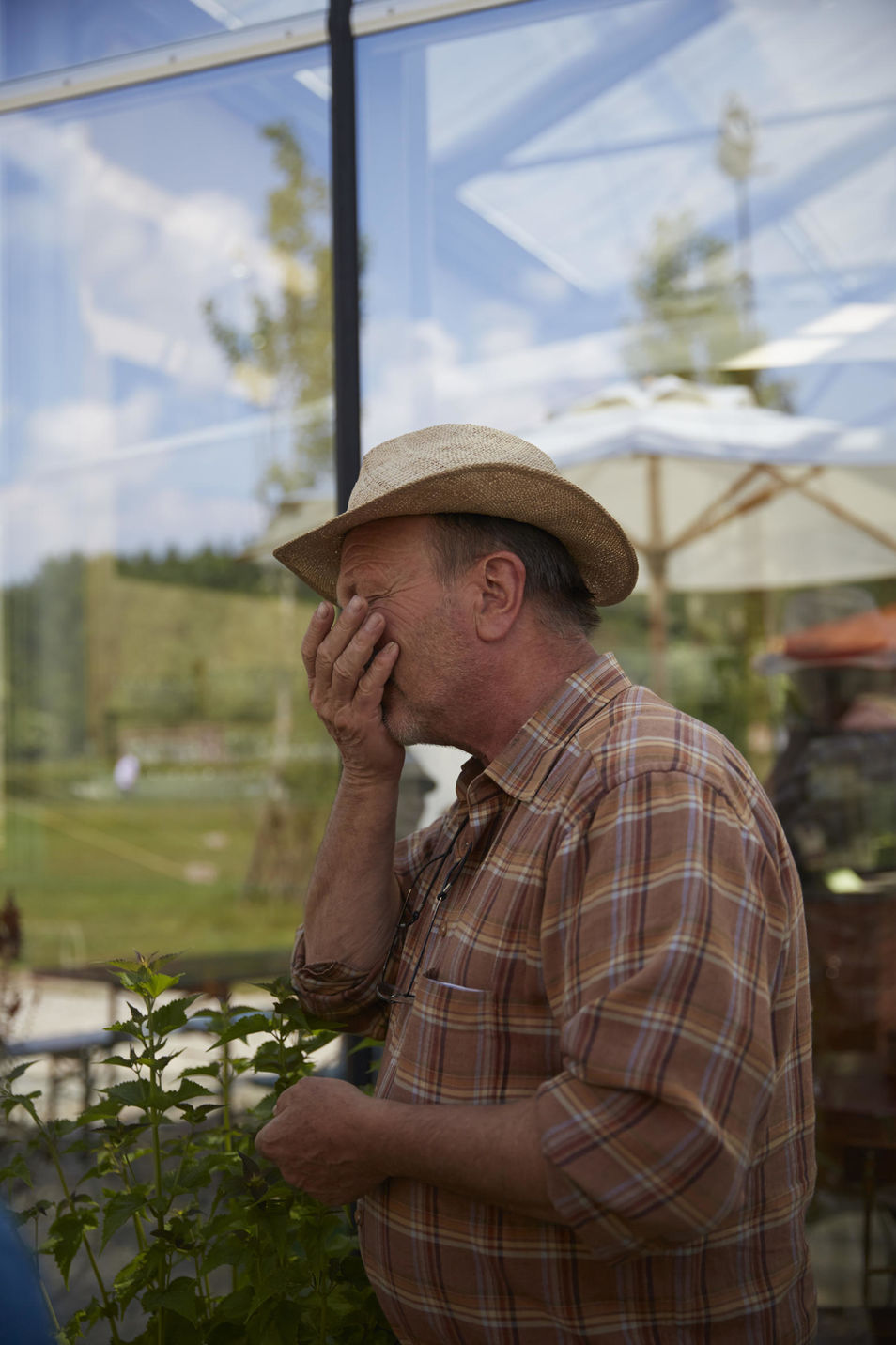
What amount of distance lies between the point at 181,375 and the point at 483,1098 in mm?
4662

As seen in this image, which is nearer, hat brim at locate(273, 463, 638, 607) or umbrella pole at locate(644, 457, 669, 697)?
hat brim at locate(273, 463, 638, 607)

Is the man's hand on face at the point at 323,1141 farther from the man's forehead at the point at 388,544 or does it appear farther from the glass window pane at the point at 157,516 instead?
the glass window pane at the point at 157,516

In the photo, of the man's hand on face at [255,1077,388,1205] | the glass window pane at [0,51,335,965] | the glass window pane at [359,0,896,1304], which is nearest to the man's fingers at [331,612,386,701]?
the man's hand on face at [255,1077,388,1205]

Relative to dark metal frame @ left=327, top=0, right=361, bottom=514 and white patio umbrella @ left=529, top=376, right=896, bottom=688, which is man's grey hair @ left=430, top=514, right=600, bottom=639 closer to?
dark metal frame @ left=327, top=0, right=361, bottom=514

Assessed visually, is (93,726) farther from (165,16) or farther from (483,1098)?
(483,1098)

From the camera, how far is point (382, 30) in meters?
2.93

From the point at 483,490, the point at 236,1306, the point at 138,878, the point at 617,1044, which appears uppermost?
the point at 483,490

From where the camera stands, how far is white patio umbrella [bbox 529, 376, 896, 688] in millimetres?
4125

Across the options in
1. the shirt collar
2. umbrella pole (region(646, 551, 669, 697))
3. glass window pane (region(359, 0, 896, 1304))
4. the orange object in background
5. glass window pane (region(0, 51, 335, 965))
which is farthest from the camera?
umbrella pole (region(646, 551, 669, 697))

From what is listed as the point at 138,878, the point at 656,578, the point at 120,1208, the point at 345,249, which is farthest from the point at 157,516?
the point at 120,1208

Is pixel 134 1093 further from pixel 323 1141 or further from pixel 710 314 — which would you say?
pixel 710 314

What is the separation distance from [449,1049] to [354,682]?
55 cm

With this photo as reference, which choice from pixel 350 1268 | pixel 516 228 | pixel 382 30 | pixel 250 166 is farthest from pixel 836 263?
pixel 350 1268

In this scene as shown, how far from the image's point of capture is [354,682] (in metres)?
1.71
